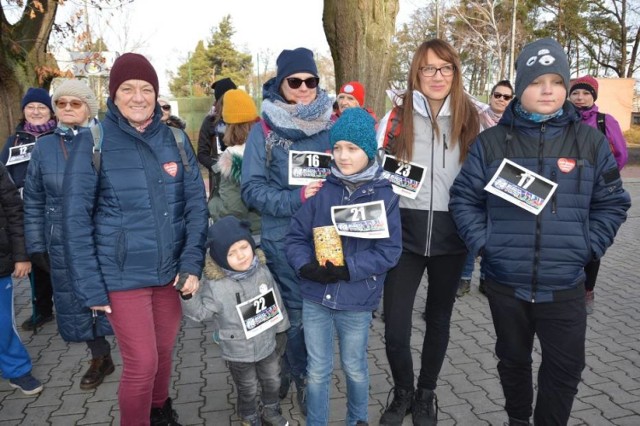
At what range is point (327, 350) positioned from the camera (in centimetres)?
272

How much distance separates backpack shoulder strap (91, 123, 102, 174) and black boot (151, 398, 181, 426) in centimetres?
150

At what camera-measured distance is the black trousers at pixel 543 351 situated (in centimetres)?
244

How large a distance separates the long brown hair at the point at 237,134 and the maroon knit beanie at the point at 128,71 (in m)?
1.27

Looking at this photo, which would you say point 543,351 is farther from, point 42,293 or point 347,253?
point 42,293

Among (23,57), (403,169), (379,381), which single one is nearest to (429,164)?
(403,169)

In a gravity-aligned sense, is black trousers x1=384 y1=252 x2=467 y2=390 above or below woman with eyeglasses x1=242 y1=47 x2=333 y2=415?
below

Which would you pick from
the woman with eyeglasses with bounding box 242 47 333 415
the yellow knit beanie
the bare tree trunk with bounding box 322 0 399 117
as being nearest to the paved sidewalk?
the woman with eyeglasses with bounding box 242 47 333 415

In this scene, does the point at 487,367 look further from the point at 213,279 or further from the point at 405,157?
the point at 213,279

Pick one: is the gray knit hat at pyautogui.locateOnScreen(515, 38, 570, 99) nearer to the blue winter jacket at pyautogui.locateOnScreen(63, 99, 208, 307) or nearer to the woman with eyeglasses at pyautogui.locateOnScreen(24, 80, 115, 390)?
the blue winter jacket at pyautogui.locateOnScreen(63, 99, 208, 307)

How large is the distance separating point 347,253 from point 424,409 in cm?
118

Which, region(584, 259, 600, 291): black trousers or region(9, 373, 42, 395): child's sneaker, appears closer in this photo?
region(9, 373, 42, 395): child's sneaker

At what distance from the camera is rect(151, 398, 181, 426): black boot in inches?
119

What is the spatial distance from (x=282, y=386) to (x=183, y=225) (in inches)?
53.7

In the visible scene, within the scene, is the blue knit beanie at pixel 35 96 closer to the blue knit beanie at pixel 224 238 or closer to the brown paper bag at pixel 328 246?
the blue knit beanie at pixel 224 238
